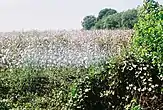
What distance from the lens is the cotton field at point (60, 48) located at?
11430 mm

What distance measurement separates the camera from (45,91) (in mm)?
9805

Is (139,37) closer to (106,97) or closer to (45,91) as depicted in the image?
(106,97)

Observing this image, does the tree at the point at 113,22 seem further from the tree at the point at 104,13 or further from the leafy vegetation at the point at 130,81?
the leafy vegetation at the point at 130,81

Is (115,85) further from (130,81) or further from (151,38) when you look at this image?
(151,38)

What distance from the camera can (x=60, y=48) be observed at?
12.5 m

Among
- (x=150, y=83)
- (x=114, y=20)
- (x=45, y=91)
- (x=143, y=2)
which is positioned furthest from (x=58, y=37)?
(x=114, y=20)

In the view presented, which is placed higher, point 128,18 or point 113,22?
point 128,18

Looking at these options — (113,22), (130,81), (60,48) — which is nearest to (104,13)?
(113,22)

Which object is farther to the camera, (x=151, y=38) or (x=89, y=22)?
(x=89, y=22)

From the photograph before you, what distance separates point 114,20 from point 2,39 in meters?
10.7

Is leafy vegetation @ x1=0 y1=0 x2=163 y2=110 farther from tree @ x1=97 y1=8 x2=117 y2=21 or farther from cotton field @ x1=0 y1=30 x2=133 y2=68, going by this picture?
tree @ x1=97 y1=8 x2=117 y2=21

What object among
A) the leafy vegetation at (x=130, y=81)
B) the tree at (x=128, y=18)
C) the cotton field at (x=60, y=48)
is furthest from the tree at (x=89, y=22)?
the leafy vegetation at (x=130, y=81)

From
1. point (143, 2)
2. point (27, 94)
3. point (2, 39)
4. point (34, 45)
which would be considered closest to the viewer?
point (143, 2)

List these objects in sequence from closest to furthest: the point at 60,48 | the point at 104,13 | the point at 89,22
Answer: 1. the point at 60,48
2. the point at 89,22
3. the point at 104,13
